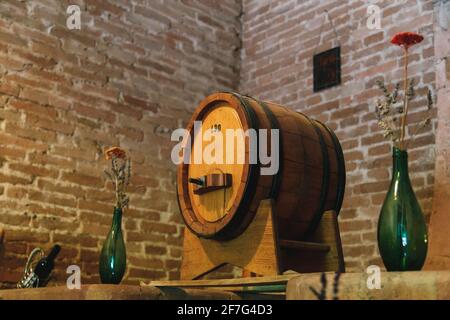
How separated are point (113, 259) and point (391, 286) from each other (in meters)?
1.45

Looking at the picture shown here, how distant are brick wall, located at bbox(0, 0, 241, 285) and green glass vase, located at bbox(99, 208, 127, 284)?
642mm

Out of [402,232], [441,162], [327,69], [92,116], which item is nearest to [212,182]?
[402,232]

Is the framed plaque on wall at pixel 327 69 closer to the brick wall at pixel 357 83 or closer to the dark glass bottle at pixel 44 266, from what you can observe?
the brick wall at pixel 357 83

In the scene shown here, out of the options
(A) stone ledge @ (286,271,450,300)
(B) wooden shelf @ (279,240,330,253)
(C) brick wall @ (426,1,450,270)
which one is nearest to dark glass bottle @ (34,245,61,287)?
(B) wooden shelf @ (279,240,330,253)

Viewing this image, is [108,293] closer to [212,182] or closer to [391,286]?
[212,182]

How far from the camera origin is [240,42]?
4.29 metres

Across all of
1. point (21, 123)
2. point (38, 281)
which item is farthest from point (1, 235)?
point (21, 123)

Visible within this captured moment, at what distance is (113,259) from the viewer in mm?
2531

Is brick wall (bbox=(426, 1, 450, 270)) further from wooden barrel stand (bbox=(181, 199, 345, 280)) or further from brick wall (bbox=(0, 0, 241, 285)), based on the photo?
brick wall (bbox=(0, 0, 241, 285))

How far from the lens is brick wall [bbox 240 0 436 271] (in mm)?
3094

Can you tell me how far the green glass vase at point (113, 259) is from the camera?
251 centimetres

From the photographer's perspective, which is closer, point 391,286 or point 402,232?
point 391,286

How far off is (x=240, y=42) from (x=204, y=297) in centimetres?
242
